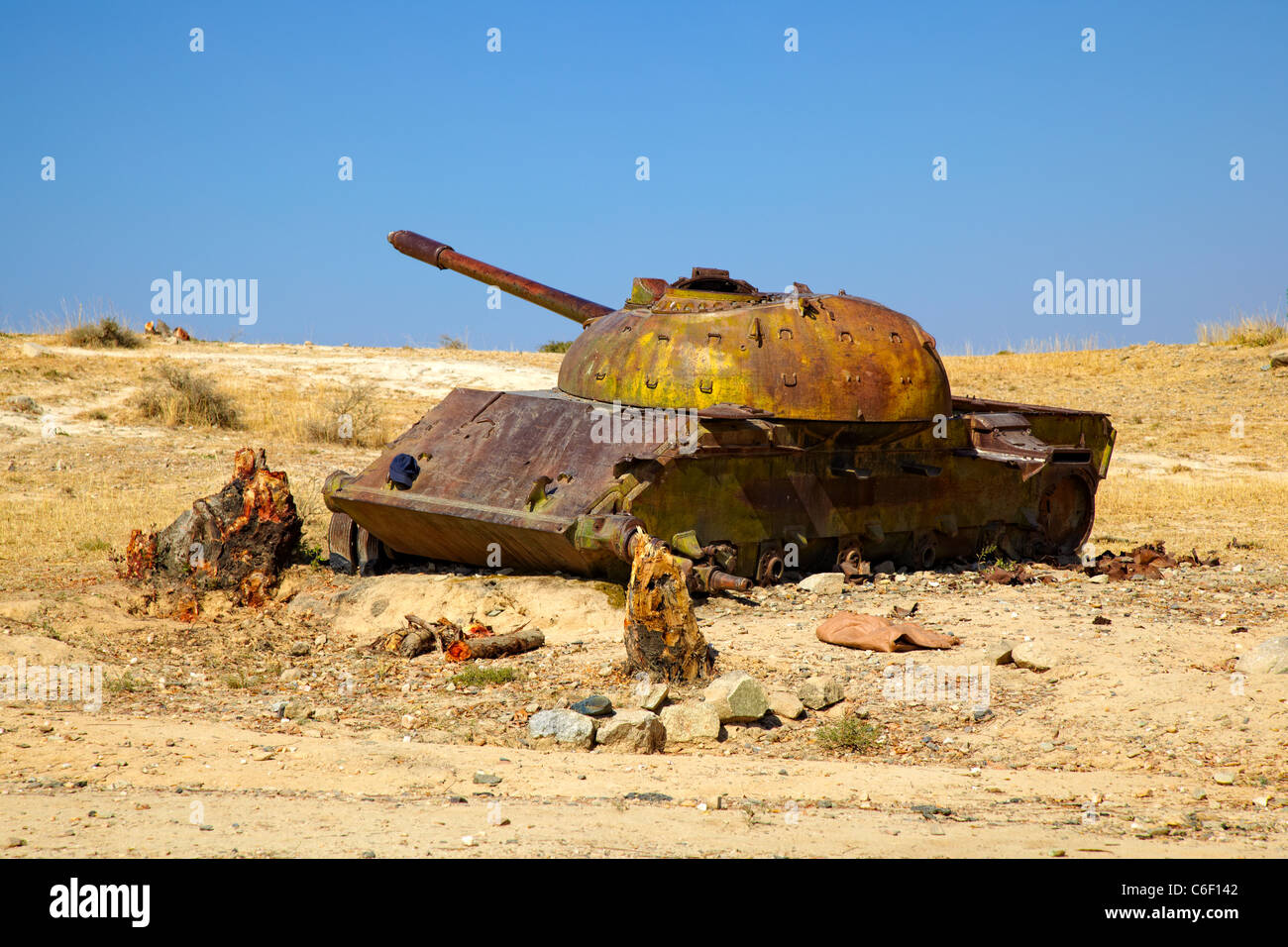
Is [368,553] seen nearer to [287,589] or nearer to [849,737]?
[287,589]

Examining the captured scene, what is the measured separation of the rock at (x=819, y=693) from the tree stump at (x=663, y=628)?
60cm

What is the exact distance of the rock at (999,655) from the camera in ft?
24.1

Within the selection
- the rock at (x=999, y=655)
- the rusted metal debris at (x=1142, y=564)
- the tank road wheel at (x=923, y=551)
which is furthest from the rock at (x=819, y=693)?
the rusted metal debris at (x=1142, y=564)

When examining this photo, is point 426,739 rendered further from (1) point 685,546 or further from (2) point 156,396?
(2) point 156,396

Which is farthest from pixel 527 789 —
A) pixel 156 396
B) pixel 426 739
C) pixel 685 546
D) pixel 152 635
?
pixel 156 396

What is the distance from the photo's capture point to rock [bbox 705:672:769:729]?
6336 mm

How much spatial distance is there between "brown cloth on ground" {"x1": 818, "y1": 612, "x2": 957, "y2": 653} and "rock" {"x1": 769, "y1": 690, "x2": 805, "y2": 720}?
1.20 metres

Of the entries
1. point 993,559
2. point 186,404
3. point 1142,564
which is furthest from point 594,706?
point 186,404

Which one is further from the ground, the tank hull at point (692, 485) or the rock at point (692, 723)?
the tank hull at point (692, 485)

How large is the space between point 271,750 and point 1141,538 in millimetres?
9965

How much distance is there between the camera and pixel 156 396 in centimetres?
1822

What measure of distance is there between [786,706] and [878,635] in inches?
56.2

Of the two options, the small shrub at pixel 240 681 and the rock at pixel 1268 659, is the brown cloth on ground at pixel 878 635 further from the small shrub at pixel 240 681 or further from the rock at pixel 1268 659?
the small shrub at pixel 240 681

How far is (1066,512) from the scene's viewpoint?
→ 1189 cm
